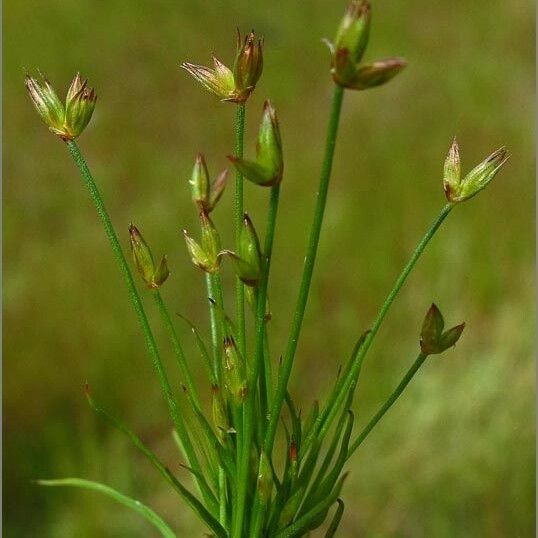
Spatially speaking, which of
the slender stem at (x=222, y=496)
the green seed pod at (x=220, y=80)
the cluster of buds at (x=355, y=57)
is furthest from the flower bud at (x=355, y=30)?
the slender stem at (x=222, y=496)

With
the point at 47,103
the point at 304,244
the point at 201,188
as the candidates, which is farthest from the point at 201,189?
the point at 304,244

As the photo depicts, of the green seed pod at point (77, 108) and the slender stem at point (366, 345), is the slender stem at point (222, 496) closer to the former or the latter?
the slender stem at point (366, 345)

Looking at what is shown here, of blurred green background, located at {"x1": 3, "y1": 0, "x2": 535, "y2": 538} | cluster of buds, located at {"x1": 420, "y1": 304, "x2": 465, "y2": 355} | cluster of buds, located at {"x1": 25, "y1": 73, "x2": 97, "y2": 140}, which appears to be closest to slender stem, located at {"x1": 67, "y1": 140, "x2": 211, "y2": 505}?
cluster of buds, located at {"x1": 25, "y1": 73, "x2": 97, "y2": 140}

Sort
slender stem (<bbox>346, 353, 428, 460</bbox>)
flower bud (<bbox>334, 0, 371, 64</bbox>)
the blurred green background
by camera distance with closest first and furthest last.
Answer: flower bud (<bbox>334, 0, 371, 64</bbox>) < slender stem (<bbox>346, 353, 428, 460</bbox>) < the blurred green background

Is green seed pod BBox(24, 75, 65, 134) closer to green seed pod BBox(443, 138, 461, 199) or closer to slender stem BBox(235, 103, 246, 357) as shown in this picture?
slender stem BBox(235, 103, 246, 357)

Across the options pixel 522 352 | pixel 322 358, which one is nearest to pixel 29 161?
pixel 322 358

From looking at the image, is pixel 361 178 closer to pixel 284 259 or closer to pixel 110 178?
pixel 284 259
